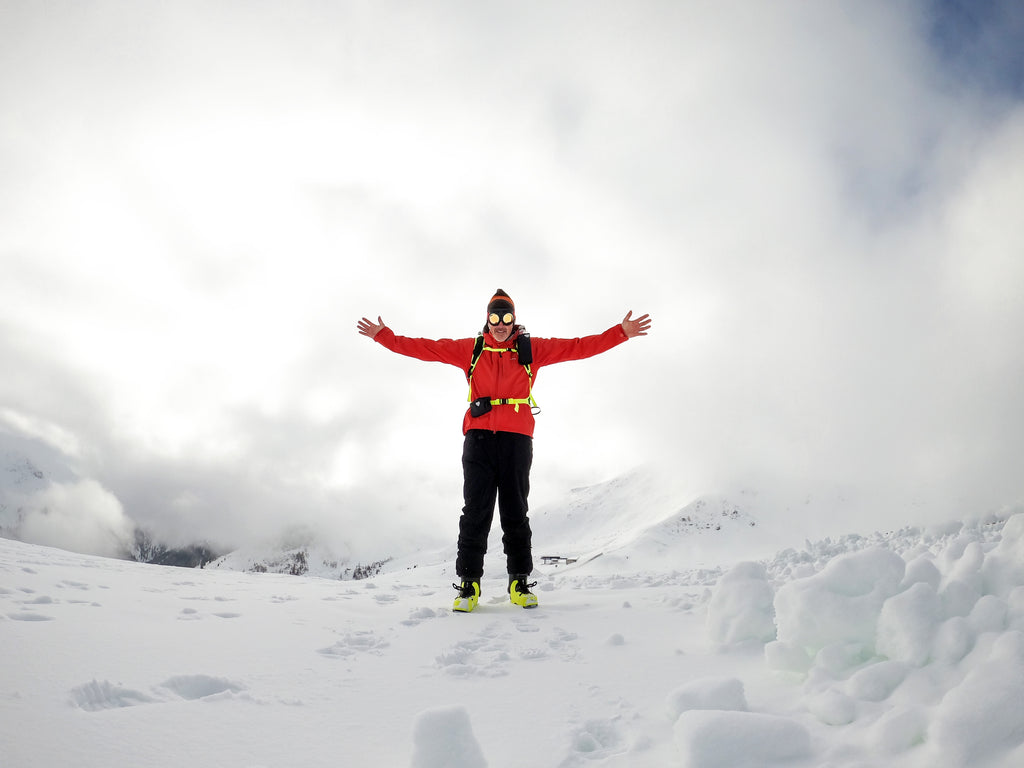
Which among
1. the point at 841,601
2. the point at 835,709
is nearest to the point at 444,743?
the point at 835,709

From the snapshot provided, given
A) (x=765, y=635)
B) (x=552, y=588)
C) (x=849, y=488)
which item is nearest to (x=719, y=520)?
(x=849, y=488)

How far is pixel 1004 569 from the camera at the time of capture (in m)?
2.59

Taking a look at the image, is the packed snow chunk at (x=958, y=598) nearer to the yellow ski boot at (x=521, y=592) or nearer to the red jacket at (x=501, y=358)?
the yellow ski boot at (x=521, y=592)

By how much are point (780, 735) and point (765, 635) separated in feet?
5.07

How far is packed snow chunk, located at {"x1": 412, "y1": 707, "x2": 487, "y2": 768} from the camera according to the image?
172cm

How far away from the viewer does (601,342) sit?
6.32 m

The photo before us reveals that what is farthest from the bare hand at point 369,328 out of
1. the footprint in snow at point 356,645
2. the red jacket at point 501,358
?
the footprint in snow at point 356,645

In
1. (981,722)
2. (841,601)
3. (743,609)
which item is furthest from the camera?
(743,609)

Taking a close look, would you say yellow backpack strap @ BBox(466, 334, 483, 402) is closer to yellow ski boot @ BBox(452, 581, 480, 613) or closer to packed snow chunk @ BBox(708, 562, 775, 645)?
yellow ski boot @ BBox(452, 581, 480, 613)

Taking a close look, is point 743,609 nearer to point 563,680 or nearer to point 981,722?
point 563,680

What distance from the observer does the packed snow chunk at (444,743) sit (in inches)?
67.9

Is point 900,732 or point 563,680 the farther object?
point 563,680

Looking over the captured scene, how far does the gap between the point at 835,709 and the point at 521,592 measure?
→ 12.5 feet

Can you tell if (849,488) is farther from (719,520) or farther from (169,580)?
(169,580)
